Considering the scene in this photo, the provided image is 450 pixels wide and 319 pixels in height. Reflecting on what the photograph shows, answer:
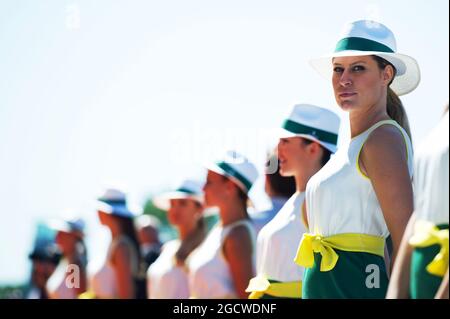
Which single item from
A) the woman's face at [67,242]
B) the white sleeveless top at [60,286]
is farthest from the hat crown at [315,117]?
the woman's face at [67,242]

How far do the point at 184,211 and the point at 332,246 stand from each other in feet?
15.6

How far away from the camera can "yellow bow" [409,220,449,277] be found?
13.1 feet

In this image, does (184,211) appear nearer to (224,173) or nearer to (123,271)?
(123,271)

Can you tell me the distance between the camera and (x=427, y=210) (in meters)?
4.08

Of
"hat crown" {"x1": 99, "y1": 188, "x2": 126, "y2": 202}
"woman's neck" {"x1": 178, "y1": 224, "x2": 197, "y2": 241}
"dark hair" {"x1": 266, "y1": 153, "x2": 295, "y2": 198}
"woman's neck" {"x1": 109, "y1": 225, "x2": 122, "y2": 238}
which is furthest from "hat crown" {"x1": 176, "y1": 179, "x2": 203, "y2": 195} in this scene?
"dark hair" {"x1": 266, "y1": 153, "x2": 295, "y2": 198}

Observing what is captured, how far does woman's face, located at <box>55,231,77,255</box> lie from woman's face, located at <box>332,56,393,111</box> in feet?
22.6

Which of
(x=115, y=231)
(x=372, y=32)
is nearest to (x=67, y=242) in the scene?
(x=115, y=231)

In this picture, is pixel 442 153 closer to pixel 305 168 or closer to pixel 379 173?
pixel 379 173

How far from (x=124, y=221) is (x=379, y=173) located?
554 centimetres

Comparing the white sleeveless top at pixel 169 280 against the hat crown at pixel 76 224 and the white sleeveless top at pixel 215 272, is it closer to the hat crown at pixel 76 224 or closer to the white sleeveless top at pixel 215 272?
the white sleeveless top at pixel 215 272

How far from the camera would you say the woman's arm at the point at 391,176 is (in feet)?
16.3

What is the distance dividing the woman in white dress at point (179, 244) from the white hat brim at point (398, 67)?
11.6ft

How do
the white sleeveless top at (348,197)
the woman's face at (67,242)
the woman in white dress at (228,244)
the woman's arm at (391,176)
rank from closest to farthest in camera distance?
the woman's arm at (391,176) < the white sleeveless top at (348,197) < the woman in white dress at (228,244) < the woman's face at (67,242)
